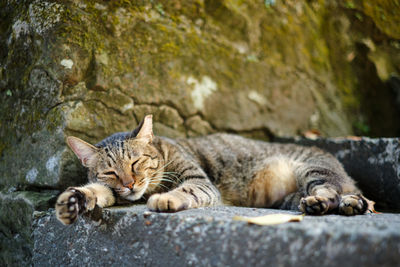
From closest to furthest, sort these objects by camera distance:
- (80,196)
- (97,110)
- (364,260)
Result: (364,260), (80,196), (97,110)

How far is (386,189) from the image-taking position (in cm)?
227

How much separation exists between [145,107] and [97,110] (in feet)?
1.38

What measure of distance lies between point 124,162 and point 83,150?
305 mm

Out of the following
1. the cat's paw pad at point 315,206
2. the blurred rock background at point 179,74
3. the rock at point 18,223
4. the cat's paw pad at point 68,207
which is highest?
the blurred rock background at point 179,74

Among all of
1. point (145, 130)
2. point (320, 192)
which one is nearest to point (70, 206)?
point (145, 130)

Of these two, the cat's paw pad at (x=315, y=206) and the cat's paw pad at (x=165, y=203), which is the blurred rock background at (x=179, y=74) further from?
the cat's paw pad at (x=315, y=206)

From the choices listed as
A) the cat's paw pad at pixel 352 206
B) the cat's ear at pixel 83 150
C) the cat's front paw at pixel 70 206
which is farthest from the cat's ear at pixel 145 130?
the cat's paw pad at pixel 352 206

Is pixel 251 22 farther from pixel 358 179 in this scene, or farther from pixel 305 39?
pixel 358 179

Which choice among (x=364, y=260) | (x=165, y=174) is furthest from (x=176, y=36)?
(x=364, y=260)

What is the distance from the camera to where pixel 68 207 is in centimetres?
157

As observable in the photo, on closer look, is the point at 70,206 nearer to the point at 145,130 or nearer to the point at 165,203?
the point at 165,203

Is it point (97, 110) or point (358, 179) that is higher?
point (97, 110)

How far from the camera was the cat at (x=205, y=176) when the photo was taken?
5.35 feet

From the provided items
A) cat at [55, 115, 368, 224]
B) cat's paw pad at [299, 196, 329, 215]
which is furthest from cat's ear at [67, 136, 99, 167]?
cat's paw pad at [299, 196, 329, 215]
